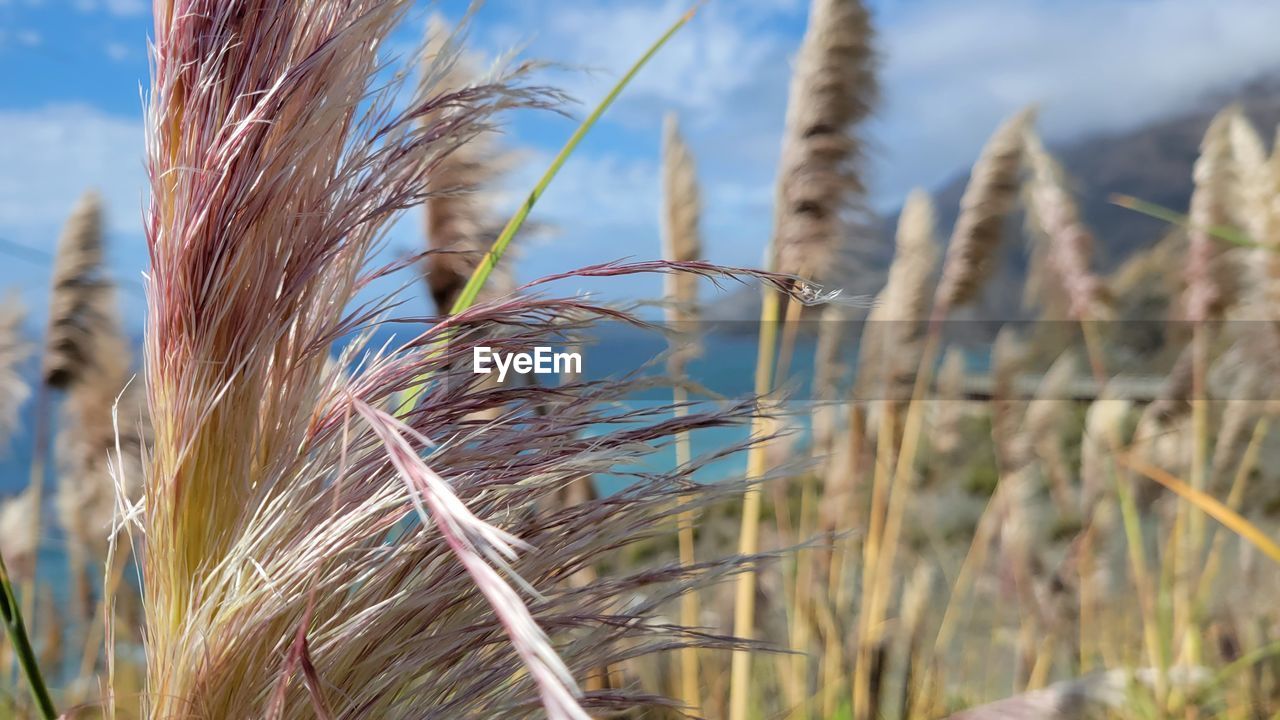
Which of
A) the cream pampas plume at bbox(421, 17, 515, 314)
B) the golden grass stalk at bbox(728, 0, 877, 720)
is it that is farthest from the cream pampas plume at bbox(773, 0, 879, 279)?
the cream pampas plume at bbox(421, 17, 515, 314)

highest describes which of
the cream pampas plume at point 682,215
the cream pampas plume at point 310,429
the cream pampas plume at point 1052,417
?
the cream pampas plume at point 682,215

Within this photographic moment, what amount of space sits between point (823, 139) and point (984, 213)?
0.96 m

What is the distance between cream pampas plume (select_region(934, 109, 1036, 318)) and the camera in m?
2.45

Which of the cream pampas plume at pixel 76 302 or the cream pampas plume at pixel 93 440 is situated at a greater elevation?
the cream pampas plume at pixel 76 302

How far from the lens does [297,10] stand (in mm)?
610

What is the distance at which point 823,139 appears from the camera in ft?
5.67

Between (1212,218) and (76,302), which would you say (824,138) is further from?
(76,302)

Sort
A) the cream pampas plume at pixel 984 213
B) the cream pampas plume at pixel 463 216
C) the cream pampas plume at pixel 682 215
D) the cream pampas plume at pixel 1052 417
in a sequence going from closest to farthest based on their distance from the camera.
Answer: the cream pampas plume at pixel 463 216
the cream pampas plume at pixel 682 215
the cream pampas plume at pixel 984 213
the cream pampas plume at pixel 1052 417

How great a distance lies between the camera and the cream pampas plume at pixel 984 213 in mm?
2445

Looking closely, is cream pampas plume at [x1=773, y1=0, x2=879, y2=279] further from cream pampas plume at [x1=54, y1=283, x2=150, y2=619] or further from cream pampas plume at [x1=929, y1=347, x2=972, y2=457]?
cream pampas plume at [x1=54, y1=283, x2=150, y2=619]

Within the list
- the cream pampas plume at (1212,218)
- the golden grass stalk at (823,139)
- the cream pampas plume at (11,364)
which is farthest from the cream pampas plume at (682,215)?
the cream pampas plume at (11,364)

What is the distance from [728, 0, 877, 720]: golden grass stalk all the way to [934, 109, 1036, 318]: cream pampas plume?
0.86 meters

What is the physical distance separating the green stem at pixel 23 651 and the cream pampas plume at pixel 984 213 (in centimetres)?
222

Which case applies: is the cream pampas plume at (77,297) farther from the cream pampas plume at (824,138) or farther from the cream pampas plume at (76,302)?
the cream pampas plume at (824,138)
